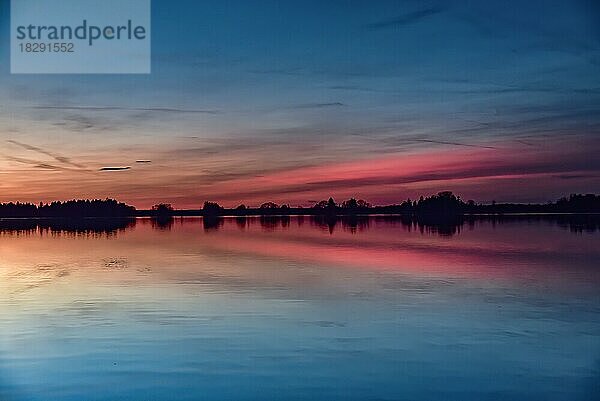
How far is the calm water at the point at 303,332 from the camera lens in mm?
7254

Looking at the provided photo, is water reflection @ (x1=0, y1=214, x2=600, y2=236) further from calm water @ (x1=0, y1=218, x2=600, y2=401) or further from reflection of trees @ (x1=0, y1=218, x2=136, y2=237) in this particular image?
calm water @ (x1=0, y1=218, x2=600, y2=401)

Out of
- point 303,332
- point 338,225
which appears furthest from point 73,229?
point 303,332

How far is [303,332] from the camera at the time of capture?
9.50 metres

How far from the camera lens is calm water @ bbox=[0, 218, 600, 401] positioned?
286 inches

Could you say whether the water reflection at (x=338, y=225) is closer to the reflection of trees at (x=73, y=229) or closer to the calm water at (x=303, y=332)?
the reflection of trees at (x=73, y=229)

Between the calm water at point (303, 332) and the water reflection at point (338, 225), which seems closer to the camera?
the calm water at point (303, 332)

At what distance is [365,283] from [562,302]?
397 cm

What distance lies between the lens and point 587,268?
54.9ft

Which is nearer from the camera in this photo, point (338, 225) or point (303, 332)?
point (303, 332)

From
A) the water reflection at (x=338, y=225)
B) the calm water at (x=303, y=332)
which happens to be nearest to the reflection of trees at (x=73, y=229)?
the water reflection at (x=338, y=225)

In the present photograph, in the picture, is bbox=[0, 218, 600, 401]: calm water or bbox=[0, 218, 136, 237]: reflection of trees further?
bbox=[0, 218, 136, 237]: reflection of trees

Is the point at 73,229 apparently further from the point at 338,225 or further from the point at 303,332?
the point at 303,332

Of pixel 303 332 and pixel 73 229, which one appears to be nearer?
pixel 303 332

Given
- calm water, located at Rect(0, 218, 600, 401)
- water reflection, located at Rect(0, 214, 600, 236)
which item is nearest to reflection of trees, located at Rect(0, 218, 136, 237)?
water reflection, located at Rect(0, 214, 600, 236)
